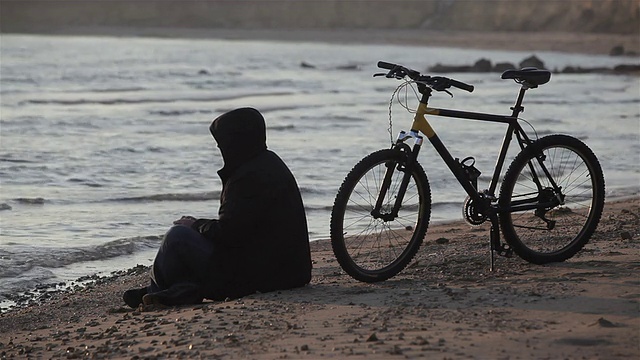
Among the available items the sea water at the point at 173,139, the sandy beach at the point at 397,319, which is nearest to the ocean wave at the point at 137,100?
the sea water at the point at 173,139

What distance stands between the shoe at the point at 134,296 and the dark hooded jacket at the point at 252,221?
0.42 m

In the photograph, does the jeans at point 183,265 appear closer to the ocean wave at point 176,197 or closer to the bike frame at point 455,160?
the bike frame at point 455,160

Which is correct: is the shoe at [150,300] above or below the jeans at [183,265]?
below

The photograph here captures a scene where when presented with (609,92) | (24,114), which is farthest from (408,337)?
(609,92)

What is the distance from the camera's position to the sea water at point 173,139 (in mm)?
9977

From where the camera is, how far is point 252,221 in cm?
619

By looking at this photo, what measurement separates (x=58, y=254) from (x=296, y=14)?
3638 inches

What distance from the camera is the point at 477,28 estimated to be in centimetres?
9625

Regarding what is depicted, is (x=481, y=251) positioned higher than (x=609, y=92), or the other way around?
(x=609, y=92)

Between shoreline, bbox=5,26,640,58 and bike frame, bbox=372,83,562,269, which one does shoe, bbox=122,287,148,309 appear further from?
shoreline, bbox=5,26,640,58

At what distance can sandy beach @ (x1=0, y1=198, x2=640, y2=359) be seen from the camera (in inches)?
194

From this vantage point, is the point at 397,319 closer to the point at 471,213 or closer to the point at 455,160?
the point at 471,213

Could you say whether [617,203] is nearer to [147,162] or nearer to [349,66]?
[147,162]

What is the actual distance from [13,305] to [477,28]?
91.4m
